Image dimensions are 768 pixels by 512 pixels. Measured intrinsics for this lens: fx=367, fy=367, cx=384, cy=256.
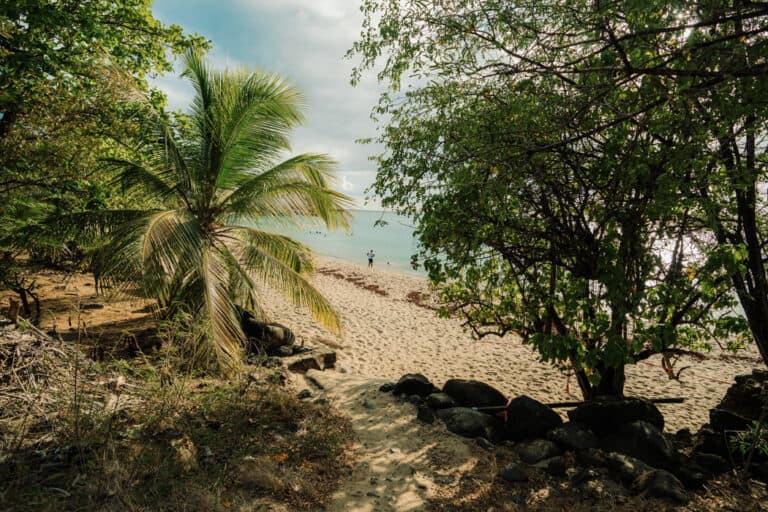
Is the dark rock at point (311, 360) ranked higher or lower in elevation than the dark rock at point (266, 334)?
lower

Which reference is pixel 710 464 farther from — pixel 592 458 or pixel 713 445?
pixel 592 458

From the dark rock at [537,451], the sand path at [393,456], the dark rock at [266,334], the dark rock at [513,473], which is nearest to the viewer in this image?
the sand path at [393,456]

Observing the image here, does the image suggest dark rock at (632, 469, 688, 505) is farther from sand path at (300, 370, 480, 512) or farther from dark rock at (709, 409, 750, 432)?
dark rock at (709, 409, 750, 432)

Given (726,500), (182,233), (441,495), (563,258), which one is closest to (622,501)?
(726,500)

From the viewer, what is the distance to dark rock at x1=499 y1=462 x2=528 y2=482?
3.65 metres

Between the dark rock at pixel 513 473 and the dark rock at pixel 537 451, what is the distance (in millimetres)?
298

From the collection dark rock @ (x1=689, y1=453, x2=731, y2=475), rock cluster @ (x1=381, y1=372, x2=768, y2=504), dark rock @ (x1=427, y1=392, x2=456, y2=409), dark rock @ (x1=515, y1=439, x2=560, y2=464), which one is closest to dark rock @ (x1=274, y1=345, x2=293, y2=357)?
rock cluster @ (x1=381, y1=372, x2=768, y2=504)

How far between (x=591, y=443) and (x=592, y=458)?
32 cm

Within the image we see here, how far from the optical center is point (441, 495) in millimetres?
3471

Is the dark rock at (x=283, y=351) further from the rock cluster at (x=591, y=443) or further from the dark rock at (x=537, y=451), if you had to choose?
the dark rock at (x=537, y=451)

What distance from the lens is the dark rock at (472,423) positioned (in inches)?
179

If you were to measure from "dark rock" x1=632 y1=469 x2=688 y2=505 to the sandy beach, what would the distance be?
271 cm

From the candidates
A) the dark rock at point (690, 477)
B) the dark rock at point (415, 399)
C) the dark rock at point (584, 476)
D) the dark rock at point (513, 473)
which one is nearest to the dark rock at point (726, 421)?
the dark rock at point (690, 477)

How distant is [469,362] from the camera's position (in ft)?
32.4
